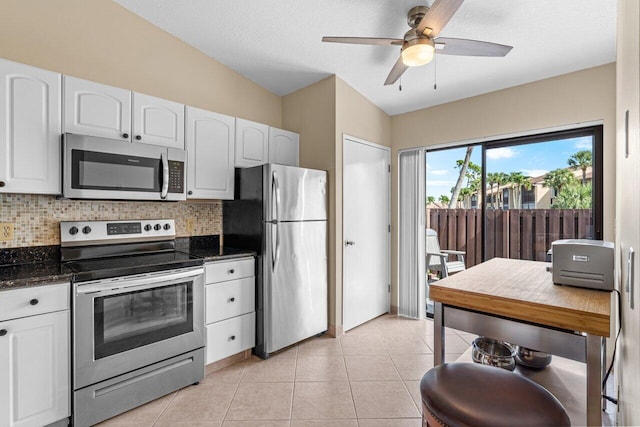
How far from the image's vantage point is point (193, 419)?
1.96 m

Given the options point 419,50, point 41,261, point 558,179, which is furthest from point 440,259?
point 41,261

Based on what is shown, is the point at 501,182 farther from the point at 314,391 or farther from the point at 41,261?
the point at 41,261

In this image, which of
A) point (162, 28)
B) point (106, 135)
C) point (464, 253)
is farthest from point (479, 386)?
point (162, 28)

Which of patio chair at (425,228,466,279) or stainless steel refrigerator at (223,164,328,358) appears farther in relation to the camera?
patio chair at (425,228,466,279)

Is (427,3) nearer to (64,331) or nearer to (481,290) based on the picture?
(481,290)

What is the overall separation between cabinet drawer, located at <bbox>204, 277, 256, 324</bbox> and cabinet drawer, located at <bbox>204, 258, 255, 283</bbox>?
4 cm

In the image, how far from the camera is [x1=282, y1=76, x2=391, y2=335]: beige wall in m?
3.13

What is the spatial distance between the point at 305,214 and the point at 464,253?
2010 millimetres

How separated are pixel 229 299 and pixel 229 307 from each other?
2.6 inches

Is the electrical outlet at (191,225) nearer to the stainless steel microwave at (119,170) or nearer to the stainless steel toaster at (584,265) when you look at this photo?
the stainless steel microwave at (119,170)

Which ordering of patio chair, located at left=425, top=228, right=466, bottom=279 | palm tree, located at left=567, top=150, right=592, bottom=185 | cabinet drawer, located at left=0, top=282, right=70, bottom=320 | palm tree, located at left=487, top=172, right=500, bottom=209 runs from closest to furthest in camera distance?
cabinet drawer, located at left=0, top=282, right=70, bottom=320, palm tree, located at left=567, top=150, right=592, bottom=185, palm tree, located at left=487, top=172, right=500, bottom=209, patio chair, located at left=425, top=228, right=466, bottom=279

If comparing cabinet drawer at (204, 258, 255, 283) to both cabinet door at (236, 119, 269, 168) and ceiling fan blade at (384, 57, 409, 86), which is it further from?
ceiling fan blade at (384, 57, 409, 86)

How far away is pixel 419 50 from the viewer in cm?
177

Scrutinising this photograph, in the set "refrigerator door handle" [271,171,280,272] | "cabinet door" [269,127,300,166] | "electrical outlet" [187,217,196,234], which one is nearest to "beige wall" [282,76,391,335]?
"cabinet door" [269,127,300,166]
